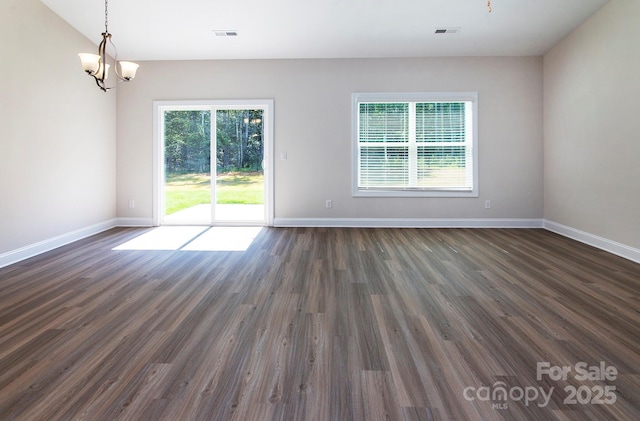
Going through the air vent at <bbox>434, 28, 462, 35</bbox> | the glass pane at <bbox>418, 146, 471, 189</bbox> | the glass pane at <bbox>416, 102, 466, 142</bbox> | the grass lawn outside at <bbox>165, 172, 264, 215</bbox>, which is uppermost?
the air vent at <bbox>434, 28, 462, 35</bbox>

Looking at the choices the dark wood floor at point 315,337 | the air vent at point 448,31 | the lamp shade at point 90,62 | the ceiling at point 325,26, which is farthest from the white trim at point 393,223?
the lamp shade at point 90,62

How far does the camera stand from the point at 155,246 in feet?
15.8

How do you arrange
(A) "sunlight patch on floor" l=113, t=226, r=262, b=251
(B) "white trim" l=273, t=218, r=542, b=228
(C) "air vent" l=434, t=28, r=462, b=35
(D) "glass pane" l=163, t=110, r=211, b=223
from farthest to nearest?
1. (D) "glass pane" l=163, t=110, r=211, b=223
2. (B) "white trim" l=273, t=218, r=542, b=228
3. (C) "air vent" l=434, t=28, r=462, b=35
4. (A) "sunlight patch on floor" l=113, t=226, r=262, b=251

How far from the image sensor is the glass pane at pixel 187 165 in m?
6.45

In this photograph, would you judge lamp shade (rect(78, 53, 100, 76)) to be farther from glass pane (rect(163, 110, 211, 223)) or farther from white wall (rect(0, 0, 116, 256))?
glass pane (rect(163, 110, 211, 223))

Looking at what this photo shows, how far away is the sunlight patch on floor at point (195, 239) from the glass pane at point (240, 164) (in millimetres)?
429

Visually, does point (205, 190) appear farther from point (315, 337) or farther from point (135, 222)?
point (315, 337)

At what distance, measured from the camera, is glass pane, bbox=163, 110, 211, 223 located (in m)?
6.45

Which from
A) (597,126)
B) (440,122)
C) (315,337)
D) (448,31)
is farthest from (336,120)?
(315,337)

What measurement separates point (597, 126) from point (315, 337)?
15.6 feet

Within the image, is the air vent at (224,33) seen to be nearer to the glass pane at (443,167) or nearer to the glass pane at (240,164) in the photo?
the glass pane at (240,164)

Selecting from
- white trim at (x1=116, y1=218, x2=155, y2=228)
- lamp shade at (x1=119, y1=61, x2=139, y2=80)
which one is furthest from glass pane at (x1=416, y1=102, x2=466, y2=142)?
white trim at (x1=116, y1=218, x2=155, y2=228)

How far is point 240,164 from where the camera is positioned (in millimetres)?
6414

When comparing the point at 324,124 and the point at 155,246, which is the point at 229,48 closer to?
the point at 324,124
